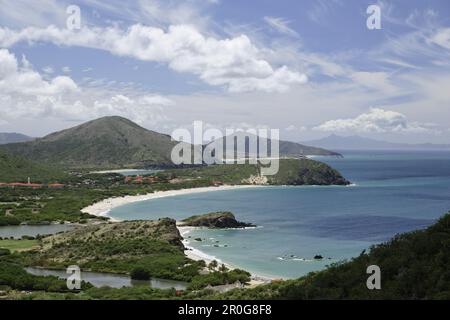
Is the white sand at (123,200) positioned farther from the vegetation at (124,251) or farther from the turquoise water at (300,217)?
the vegetation at (124,251)

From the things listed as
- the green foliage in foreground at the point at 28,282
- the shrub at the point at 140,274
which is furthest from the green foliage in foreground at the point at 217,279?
the green foliage in foreground at the point at 28,282

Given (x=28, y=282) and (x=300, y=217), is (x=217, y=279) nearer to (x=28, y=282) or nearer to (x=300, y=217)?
(x=28, y=282)

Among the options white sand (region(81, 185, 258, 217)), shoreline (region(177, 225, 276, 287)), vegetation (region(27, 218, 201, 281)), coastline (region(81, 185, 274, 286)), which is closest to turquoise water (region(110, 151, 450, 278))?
shoreline (region(177, 225, 276, 287))

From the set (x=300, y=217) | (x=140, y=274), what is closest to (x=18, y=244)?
(x=140, y=274)

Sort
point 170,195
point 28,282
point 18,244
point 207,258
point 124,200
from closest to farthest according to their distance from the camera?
point 28,282
point 207,258
point 18,244
point 124,200
point 170,195

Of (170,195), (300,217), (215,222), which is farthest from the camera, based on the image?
(170,195)

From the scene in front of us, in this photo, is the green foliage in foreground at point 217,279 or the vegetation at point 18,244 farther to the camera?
the vegetation at point 18,244
